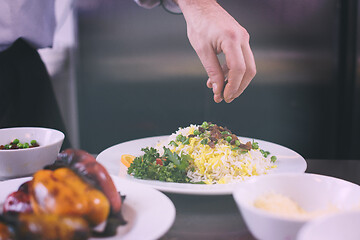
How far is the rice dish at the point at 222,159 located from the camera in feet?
4.92

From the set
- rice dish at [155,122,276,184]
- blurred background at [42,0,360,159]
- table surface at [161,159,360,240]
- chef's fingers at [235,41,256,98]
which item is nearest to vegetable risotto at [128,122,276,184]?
rice dish at [155,122,276,184]

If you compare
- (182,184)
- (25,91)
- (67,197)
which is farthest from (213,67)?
(25,91)

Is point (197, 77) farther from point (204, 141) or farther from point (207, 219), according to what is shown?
point (207, 219)

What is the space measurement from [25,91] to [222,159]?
2146mm

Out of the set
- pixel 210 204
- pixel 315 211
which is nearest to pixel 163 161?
pixel 210 204

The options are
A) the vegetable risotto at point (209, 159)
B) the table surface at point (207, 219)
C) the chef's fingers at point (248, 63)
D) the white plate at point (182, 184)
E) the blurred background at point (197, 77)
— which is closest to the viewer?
the table surface at point (207, 219)

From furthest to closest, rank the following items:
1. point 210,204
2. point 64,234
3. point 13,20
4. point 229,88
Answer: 1. point 13,20
2. point 229,88
3. point 210,204
4. point 64,234

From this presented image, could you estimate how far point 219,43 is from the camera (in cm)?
155

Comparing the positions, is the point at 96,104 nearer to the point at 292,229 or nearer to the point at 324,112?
the point at 324,112

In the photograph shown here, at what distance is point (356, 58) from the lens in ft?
10.2

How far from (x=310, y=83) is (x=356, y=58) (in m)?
0.45

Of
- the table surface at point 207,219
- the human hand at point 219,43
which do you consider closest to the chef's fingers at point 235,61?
the human hand at point 219,43

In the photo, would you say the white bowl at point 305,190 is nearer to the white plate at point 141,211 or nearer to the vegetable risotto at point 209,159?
the white plate at point 141,211

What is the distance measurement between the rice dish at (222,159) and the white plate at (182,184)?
0.22 feet
